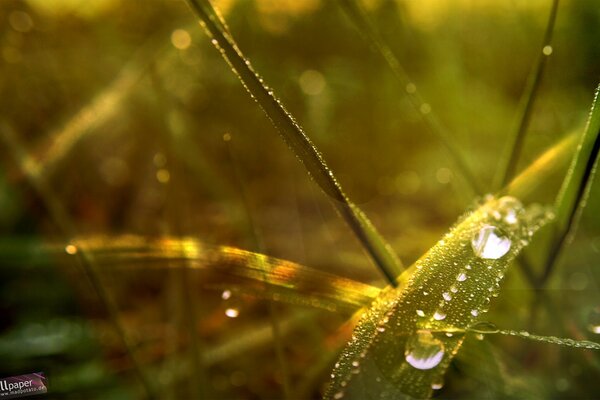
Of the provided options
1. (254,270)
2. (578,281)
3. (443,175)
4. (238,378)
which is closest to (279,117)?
(254,270)

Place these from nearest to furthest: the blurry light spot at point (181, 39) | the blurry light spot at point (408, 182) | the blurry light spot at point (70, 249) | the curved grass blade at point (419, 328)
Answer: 1. the curved grass blade at point (419, 328)
2. the blurry light spot at point (70, 249)
3. the blurry light spot at point (181, 39)
4. the blurry light spot at point (408, 182)

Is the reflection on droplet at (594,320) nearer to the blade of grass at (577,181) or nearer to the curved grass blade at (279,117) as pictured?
the blade of grass at (577,181)

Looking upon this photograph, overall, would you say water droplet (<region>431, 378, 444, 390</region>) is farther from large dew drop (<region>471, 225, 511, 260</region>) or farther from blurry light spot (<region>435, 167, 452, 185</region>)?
blurry light spot (<region>435, 167, 452, 185</region>)

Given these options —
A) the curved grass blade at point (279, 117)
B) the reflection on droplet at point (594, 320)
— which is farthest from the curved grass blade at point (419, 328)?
the reflection on droplet at point (594, 320)

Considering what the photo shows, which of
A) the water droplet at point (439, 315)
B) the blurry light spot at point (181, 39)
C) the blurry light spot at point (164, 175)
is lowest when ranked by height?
the water droplet at point (439, 315)

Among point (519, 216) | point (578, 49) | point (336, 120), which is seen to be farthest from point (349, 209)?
point (336, 120)

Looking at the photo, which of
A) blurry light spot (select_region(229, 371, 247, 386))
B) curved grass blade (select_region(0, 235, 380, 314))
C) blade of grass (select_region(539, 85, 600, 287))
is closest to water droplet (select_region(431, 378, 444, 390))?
curved grass blade (select_region(0, 235, 380, 314))
